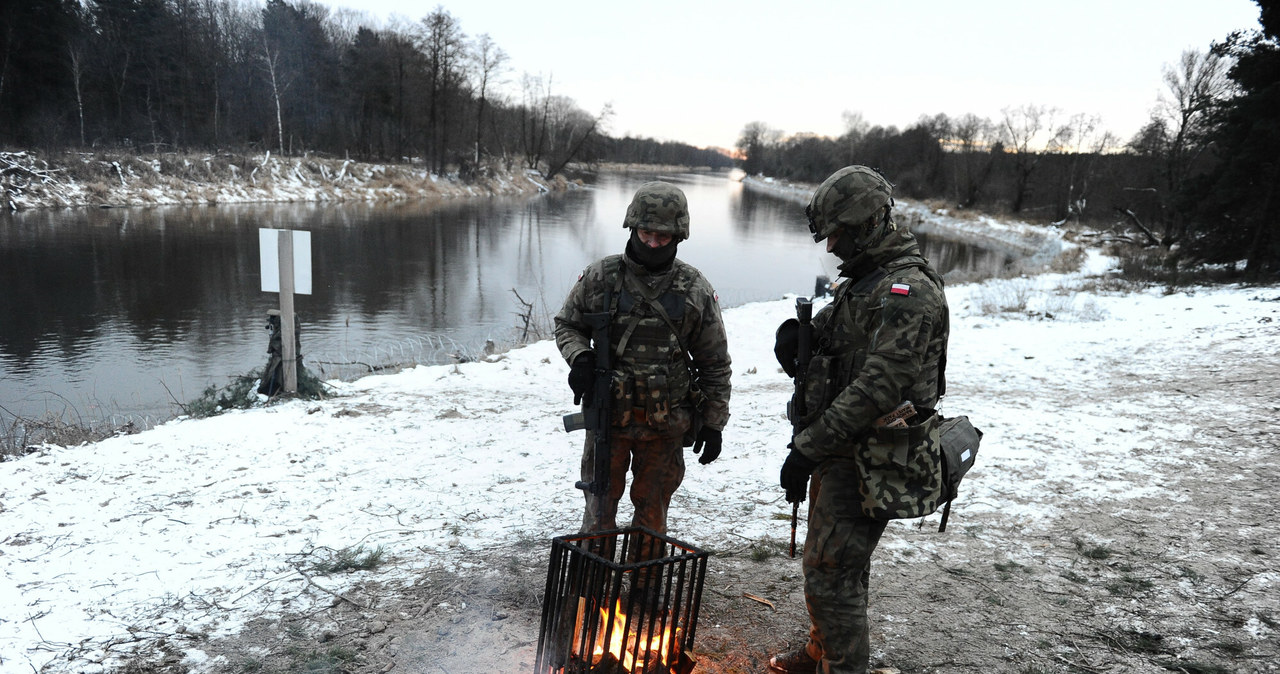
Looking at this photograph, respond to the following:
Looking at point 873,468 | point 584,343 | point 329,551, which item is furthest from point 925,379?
point 329,551

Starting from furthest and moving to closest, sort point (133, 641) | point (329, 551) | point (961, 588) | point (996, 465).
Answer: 1. point (996, 465)
2. point (329, 551)
3. point (961, 588)
4. point (133, 641)

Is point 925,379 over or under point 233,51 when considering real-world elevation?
under

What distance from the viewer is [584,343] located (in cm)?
349

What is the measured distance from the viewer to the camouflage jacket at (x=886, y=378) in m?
2.49

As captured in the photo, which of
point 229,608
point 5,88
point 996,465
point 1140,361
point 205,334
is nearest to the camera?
point 229,608

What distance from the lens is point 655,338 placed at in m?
3.38

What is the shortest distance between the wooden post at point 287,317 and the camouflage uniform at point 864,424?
19.1 ft

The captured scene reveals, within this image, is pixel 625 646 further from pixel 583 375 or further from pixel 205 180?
pixel 205 180

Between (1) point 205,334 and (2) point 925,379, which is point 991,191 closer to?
(1) point 205,334

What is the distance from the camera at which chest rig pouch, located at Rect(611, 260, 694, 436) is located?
Result: 335 centimetres

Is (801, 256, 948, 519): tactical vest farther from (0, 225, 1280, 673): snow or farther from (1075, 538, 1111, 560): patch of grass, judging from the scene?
(1075, 538, 1111, 560): patch of grass

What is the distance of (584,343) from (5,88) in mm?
42045

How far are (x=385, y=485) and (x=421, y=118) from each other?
167ft

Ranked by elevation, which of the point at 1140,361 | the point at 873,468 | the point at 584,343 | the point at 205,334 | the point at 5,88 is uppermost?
the point at 5,88
